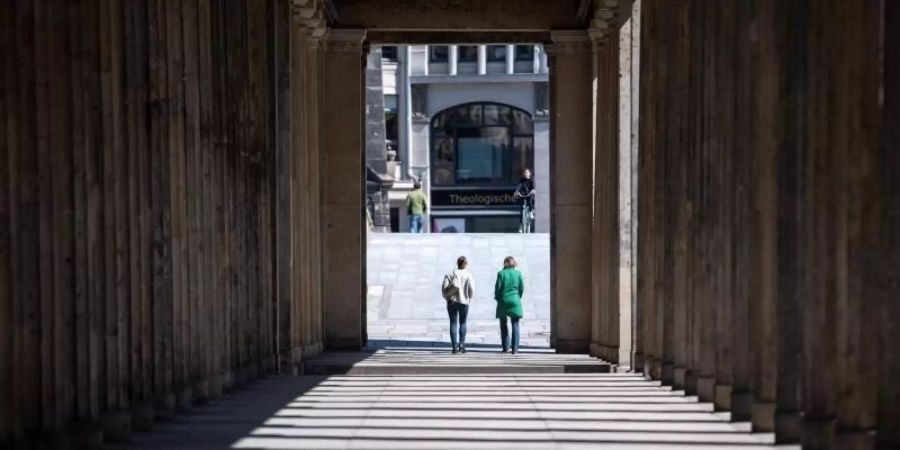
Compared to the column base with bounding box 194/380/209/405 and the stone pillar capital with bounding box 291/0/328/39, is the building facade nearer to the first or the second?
the stone pillar capital with bounding box 291/0/328/39

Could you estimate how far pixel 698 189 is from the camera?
10.8 metres

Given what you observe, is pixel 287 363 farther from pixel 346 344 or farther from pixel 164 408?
pixel 164 408

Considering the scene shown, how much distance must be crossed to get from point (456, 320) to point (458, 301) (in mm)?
257

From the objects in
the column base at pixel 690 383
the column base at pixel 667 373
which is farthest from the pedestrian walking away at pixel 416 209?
the column base at pixel 690 383

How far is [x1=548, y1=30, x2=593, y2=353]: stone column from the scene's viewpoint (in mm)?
18625

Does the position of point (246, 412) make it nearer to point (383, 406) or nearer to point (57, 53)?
point (383, 406)

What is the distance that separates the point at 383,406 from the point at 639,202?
5708 mm

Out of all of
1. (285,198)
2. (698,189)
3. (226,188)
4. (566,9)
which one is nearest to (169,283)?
(226,188)

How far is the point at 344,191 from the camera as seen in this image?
1864cm

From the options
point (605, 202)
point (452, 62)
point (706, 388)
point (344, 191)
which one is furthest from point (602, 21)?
point (452, 62)

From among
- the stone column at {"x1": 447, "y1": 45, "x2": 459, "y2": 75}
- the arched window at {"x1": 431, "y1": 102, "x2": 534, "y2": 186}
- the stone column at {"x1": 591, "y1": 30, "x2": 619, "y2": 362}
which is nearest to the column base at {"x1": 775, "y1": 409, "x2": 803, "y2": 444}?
the stone column at {"x1": 591, "y1": 30, "x2": 619, "y2": 362}

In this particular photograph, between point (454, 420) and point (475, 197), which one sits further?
point (475, 197)

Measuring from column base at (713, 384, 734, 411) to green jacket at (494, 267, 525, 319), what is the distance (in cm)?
820

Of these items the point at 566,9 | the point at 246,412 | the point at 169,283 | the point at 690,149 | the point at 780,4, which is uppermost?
the point at 566,9
